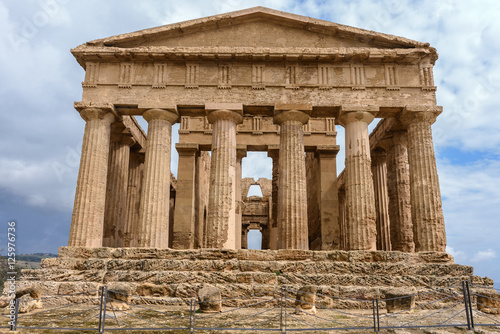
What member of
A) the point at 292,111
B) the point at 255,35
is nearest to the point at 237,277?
the point at 292,111

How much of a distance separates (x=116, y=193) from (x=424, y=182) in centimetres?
1312

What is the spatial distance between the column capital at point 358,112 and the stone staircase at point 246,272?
5.78 m

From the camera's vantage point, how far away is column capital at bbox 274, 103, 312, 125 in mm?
16766

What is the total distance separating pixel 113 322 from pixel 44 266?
573cm

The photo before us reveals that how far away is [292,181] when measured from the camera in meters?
16.2

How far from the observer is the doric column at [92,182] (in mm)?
15586

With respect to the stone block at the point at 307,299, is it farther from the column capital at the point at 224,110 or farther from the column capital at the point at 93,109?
the column capital at the point at 93,109

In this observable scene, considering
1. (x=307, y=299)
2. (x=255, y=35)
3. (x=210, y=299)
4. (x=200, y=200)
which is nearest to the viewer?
(x=210, y=299)

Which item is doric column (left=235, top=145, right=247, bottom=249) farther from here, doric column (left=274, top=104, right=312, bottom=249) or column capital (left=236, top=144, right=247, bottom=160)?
doric column (left=274, top=104, right=312, bottom=249)

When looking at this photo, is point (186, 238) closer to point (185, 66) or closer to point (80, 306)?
point (185, 66)

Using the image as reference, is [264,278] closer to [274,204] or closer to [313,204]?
[274,204]

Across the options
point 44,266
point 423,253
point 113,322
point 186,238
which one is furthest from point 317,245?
point 113,322

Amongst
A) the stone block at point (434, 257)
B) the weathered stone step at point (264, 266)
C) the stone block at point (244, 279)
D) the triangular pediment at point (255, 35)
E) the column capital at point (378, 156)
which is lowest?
the stone block at point (244, 279)

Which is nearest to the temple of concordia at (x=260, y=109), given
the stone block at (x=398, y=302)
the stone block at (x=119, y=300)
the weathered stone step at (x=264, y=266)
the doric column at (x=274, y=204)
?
the weathered stone step at (x=264, y=266)
